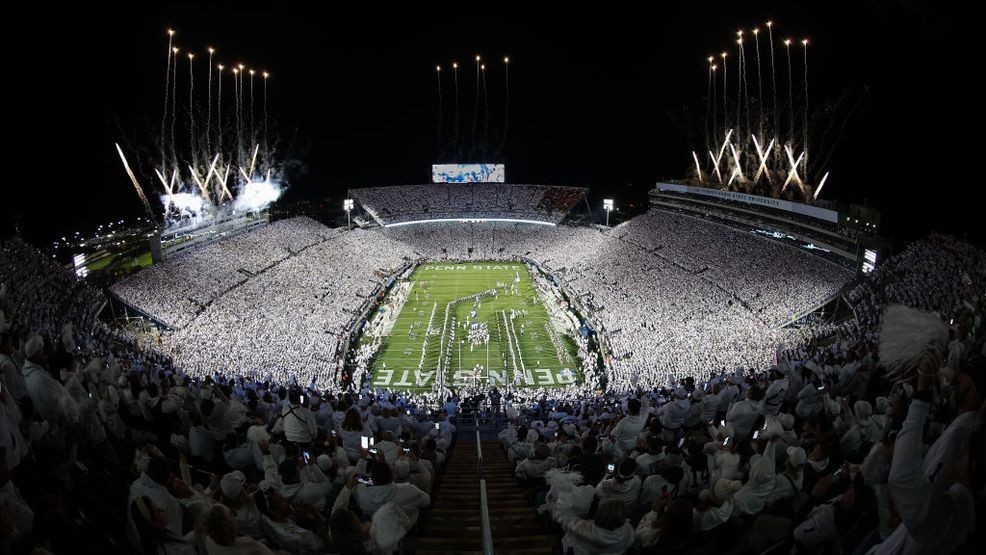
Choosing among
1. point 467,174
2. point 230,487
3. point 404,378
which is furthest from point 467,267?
point 230,487

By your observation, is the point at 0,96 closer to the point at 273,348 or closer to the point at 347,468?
the point at 273,348

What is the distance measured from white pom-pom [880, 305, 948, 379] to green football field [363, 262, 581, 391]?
20508mm

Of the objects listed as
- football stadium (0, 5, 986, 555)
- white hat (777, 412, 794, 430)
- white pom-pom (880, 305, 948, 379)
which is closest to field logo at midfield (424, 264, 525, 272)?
football stadium (0, 5, 986, 555)

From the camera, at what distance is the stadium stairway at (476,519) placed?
5227 millimetres

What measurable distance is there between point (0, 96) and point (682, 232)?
45101 mm

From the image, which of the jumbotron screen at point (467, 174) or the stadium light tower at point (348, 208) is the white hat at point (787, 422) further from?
the jumbotron screen at point (467, 174)

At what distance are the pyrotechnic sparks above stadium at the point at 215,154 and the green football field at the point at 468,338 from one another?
57.2 ft

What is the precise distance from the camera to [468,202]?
64.2m

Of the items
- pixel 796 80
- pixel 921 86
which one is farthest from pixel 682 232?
pixel 921 86

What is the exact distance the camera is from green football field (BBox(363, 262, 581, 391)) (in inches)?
984

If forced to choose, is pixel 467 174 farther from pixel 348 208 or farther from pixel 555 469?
pixel 555 469

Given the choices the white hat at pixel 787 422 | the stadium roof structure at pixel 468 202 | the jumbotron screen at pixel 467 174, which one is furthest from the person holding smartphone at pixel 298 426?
the jumbotron screen at pixel 467 174

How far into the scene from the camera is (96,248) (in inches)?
1548

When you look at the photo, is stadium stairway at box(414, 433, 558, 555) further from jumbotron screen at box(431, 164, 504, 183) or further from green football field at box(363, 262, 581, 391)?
jumbotron screen at box(431, 164, 504, 183)
